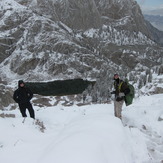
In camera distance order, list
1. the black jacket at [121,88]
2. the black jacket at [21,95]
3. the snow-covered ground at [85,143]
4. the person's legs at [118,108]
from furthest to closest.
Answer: the black jacket at [21,95] < the person's legs at [118,108] < the black jacket at [121,88] < the snow-covered ground at [85,143]

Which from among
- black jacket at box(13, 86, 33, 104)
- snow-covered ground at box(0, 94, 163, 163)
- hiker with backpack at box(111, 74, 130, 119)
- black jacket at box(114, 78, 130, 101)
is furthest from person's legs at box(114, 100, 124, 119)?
black jacket at box(13, 86, 33, 104)

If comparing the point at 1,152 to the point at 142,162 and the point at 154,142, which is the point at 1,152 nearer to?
the point at 142,162

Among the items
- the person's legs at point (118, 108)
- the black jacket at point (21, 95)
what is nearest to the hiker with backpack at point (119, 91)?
the person's legs at point (118, 108)

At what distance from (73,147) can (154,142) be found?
4.41m

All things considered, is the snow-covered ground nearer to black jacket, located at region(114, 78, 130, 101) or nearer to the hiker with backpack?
the hiker with backpack

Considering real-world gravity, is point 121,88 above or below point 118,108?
above

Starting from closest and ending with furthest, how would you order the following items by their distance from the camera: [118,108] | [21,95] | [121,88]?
[121,88], [118,108], [21,95]

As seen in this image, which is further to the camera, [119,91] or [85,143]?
[119,91]

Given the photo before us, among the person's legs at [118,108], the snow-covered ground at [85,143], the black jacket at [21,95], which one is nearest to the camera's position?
the snow-covered ground at [85,143]

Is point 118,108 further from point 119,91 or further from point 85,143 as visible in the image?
point 85,143

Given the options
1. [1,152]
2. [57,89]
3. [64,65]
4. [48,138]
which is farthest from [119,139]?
[64,65]

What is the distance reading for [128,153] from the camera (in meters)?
7.73

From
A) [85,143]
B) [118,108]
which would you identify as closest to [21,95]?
[118,108]

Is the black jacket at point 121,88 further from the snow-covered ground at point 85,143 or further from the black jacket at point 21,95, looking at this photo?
the black jacket at point 21,95
